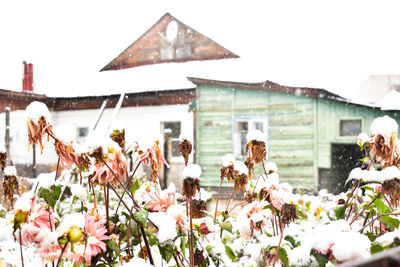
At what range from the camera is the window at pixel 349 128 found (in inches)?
257

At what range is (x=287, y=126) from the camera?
6863mm

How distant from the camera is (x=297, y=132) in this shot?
267 inches

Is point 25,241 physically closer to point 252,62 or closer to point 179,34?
point 252,62

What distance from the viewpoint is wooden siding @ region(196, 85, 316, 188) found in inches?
264

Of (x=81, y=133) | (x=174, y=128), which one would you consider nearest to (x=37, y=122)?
(x=174, y=128)

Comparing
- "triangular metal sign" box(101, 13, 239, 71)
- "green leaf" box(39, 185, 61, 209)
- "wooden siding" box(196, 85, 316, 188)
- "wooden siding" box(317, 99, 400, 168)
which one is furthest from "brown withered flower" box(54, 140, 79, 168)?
"triangular metal sign" box(101, 13, 239, 71)

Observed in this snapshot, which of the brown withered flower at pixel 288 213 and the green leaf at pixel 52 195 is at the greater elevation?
the green leaf at pixel 52 195

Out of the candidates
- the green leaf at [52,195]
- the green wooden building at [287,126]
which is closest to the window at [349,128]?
the green wooden building at [287,126]

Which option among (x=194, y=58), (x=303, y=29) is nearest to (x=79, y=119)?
(x=194, y=58)

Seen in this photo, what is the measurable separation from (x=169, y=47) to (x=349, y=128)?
475 centimetres

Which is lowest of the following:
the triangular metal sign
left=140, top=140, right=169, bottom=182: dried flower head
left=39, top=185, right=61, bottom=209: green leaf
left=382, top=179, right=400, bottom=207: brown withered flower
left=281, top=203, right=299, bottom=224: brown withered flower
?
left=281, top=203, right=299, bottom=224: brown withered flower

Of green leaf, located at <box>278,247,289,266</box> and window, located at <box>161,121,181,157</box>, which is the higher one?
window, located at <box>161,121,181,157</box>

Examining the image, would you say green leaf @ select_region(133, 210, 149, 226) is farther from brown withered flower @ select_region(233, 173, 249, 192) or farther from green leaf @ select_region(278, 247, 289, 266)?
brown withered flower @ select_region(233, 173, 249, 192)

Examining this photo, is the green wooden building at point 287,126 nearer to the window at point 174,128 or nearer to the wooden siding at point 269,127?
the wooden siding at point 269,127
